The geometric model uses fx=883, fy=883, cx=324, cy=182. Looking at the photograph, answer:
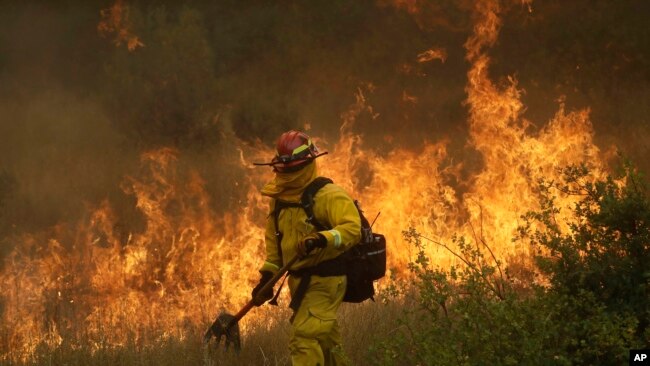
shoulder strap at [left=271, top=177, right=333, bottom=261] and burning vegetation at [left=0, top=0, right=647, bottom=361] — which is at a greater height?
burning vegetation at [left=0, top=0, right=647, bottom=361]

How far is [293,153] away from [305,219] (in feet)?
1.48

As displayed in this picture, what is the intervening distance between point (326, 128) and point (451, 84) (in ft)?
10.2

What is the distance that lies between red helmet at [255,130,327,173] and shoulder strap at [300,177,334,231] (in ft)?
0.49

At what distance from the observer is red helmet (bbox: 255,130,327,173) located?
589 cm

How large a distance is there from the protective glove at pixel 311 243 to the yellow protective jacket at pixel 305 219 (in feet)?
0.42

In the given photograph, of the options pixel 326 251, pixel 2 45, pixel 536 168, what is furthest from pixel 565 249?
pixel 2 45

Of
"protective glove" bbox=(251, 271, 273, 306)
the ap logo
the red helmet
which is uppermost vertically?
the red helmet

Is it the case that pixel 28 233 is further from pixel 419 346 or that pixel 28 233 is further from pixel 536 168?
pixel 419 346

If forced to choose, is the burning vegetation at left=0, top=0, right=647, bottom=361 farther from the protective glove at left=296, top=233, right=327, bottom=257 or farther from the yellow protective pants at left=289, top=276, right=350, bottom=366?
the protective glove at left=296, top=233, right=327, bottom=257

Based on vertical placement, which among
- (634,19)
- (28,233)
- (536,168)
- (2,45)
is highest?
(2,45)

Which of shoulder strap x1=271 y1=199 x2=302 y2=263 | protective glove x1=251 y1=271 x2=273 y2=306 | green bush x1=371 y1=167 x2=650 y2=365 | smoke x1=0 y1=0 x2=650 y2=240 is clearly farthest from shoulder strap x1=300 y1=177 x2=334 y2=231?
smoke x1=0 y1=0 x2=650 y2=240

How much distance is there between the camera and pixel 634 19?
20.3 metres

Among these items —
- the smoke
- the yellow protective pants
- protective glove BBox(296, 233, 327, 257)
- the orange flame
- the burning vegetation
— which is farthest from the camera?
the orange flame

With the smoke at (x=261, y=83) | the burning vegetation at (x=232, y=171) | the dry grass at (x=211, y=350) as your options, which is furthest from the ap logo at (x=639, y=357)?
the smoke at (x=261, y=83)
